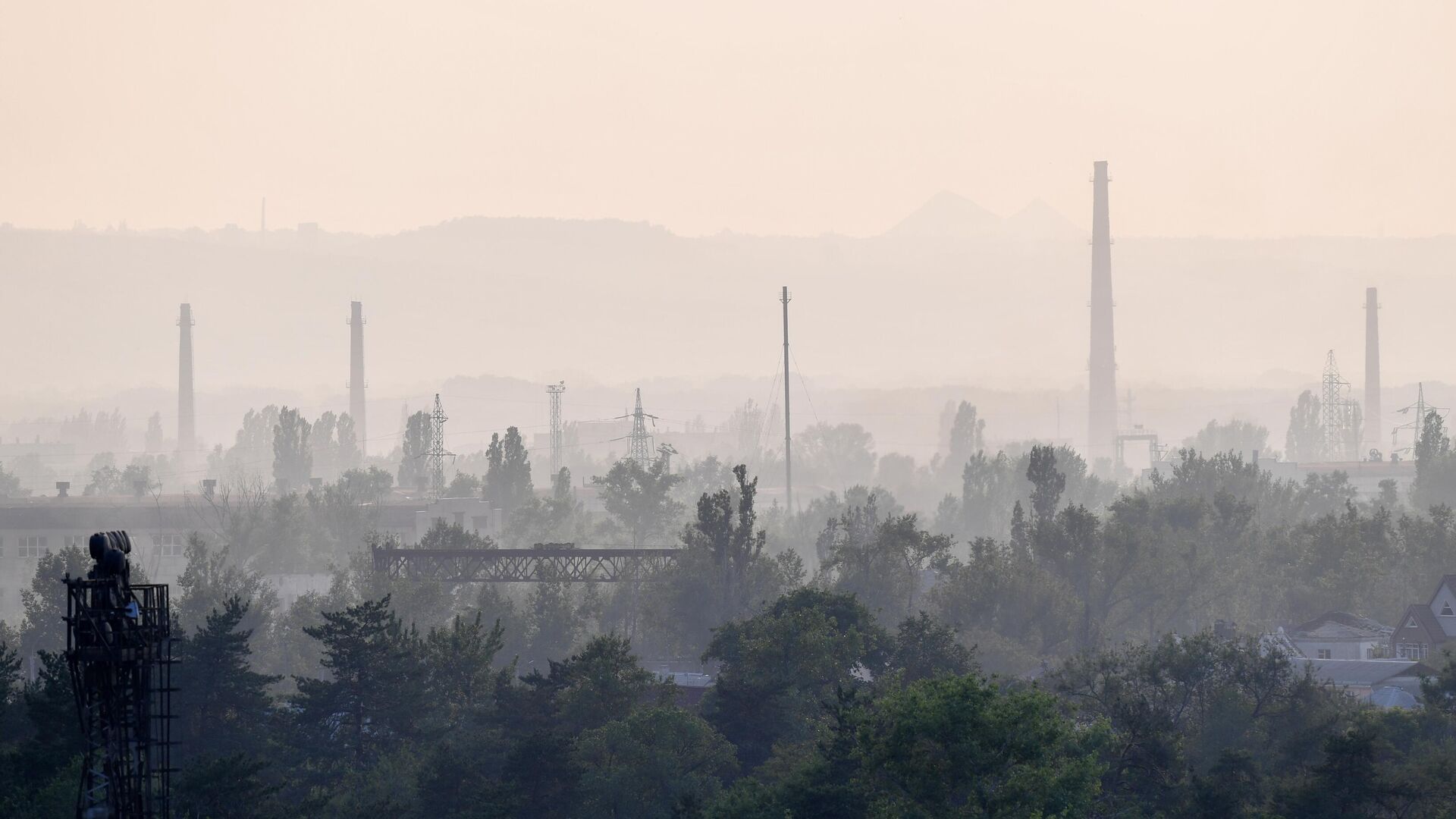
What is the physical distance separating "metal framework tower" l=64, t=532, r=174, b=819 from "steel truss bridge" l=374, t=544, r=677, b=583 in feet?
197

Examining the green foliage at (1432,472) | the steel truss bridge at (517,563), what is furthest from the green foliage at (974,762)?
the green foliage at (1432,472)

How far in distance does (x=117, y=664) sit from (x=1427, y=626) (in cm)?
6649

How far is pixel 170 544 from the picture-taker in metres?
124

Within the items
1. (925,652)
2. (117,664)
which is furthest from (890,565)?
(117,664)

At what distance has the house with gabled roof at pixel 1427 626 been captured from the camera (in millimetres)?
77500

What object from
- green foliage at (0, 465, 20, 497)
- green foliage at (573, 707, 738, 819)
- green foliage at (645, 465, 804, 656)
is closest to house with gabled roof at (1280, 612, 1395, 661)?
green foliage at (645, 465, 804, 656)

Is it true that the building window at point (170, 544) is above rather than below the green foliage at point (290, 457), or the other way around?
below

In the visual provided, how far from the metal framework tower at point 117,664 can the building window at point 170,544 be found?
101263mm

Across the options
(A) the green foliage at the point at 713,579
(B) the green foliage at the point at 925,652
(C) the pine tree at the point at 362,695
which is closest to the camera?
(C) the pine tree at the point at 362,695

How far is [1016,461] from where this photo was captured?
15050 cm

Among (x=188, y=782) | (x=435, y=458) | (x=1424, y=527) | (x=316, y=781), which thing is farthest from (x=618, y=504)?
(x=188, y=782)

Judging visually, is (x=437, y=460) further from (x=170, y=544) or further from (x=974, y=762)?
(x=974, y=762)

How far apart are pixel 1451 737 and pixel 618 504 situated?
308 ft

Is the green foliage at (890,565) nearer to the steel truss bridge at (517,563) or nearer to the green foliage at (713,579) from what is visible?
the green foliage at (713,579)
